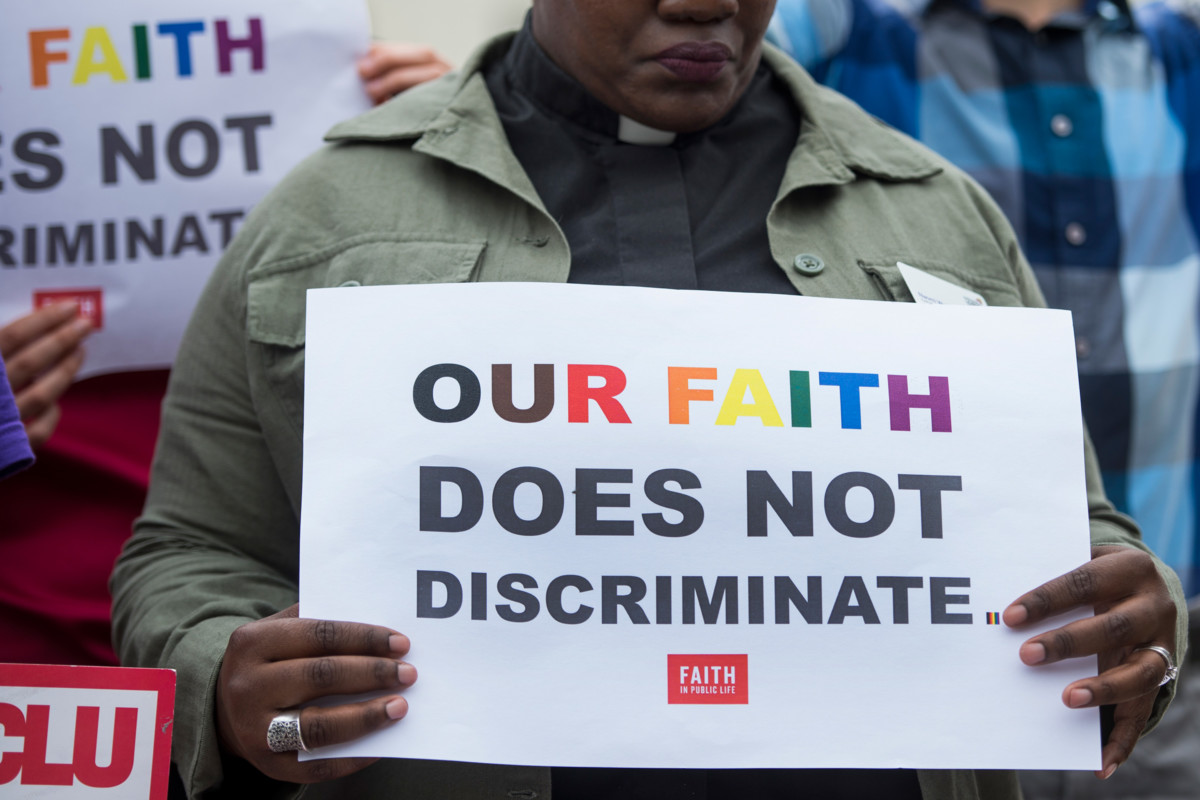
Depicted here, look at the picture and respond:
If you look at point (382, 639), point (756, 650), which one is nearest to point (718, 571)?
point (756, 650)

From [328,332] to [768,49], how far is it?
2.95 feet

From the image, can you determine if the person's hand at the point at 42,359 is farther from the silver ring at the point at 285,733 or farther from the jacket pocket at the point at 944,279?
the jacket pocket at the point at 944,279

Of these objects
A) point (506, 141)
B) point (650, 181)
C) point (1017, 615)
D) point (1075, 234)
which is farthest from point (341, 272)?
point (1075, 234)

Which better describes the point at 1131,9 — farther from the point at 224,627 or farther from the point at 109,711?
the point at 109,711

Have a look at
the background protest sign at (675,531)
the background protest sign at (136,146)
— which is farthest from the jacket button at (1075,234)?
the background protest sign at (136,146)

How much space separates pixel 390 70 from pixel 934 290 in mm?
1085

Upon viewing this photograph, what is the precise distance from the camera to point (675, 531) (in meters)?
1.29

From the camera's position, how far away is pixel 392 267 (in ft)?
5.11

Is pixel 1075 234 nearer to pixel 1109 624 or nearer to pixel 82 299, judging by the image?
pixel 1109 624

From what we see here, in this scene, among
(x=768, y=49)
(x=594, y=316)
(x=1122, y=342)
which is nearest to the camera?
(x=594, y=316)

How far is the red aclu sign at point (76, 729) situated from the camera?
48.8 inches

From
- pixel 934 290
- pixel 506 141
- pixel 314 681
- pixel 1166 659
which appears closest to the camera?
pixel 314 681

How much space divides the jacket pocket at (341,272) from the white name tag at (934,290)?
0.56 meters

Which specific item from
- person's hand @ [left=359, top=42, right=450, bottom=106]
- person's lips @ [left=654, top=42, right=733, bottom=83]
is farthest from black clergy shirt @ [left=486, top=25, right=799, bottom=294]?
person's hand @ [left=359, top=42, right=450, bottom=106]
